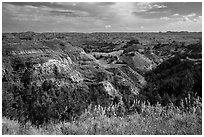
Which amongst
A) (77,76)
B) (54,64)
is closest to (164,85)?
(77,76)

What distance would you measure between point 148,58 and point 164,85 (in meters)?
13.9

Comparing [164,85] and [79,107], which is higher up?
[79,107]

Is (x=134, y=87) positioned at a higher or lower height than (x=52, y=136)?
lower

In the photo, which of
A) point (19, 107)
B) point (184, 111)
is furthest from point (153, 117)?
point (19, 107)

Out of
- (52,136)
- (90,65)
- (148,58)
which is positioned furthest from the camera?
(148,58)

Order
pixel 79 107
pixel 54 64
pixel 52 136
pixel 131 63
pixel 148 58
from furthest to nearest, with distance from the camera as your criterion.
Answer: pixel 148 58 < pixel 131 63 < pixel 54 64 < pixel 79 107 < pixel 52 136

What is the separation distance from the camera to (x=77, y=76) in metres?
17.3

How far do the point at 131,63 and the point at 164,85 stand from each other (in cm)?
1079

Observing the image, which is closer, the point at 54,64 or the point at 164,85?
the point at 164,85

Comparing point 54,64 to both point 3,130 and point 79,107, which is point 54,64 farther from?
point 3,130

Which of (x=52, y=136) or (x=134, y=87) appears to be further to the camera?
(x=134, y=87)

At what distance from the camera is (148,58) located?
2830 cm

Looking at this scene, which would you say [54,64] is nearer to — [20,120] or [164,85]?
[164,85]

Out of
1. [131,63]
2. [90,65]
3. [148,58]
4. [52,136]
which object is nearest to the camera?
[52,136]
